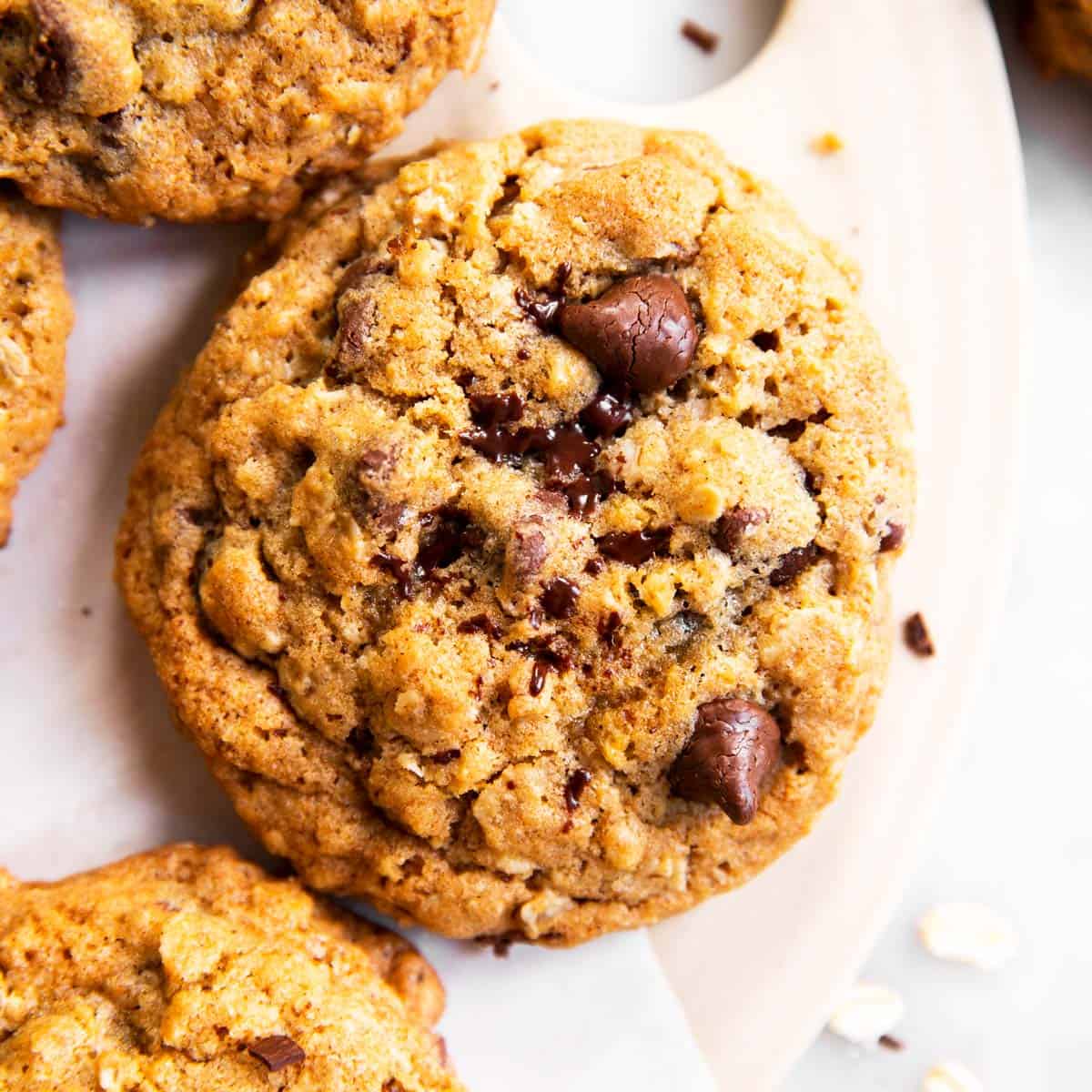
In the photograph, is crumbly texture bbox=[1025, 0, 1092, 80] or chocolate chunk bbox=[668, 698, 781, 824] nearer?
chocolate chunk bbox=[668, 698, 781, 824]

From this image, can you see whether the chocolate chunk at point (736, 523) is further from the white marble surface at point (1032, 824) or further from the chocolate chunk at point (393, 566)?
the white marble surface at point (1032, 824)

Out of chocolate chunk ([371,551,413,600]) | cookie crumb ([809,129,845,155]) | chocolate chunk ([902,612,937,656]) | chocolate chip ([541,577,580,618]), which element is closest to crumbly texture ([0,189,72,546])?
chocolate chunk ([371,551,413,600])

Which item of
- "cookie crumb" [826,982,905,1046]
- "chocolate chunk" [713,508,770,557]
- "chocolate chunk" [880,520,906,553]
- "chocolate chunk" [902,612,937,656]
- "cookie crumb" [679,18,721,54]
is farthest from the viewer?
"cookie crumb" [826,982,905,1046]

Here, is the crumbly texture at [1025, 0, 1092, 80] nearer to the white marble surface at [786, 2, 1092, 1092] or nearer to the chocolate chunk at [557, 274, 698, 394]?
the white marble surface at [786, 2, 1092, 1092]

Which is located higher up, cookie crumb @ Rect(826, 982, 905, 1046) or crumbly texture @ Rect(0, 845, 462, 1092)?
crumbly texture @ Rect(0, 845, 462, 1092)

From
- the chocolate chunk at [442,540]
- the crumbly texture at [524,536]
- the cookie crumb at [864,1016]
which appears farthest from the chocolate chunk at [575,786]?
the cookie crumb at [864,1016]

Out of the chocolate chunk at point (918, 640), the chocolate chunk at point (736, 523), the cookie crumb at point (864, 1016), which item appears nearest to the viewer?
the chocolate chunk at point (736, 523)
